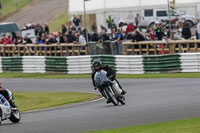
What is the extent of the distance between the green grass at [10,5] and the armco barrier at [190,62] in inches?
1554

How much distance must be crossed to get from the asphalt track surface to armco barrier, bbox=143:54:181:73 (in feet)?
9.13

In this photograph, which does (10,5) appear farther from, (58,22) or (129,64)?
(129,64)

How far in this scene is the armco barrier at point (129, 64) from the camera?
2902 cm

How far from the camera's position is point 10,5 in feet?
225

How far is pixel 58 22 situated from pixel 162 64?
32578 millimetres

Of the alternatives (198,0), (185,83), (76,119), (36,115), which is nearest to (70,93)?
(185,83)

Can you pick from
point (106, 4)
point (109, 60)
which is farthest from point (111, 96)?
point (106, 4)

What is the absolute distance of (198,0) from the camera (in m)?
39.0

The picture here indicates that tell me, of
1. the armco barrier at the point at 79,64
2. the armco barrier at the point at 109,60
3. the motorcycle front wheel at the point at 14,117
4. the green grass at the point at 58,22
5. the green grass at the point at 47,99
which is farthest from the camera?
the green grass at the point at 58,22

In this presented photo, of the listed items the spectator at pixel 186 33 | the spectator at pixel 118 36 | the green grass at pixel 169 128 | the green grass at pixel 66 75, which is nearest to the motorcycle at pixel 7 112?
the green grass at pixel 169 128

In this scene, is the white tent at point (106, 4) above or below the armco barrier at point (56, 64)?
above

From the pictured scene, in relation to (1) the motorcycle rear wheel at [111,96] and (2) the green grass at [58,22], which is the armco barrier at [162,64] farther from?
(2) the green grass at [58,22]

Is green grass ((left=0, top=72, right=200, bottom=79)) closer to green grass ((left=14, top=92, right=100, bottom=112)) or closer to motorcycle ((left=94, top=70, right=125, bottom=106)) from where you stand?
green grass ((left=14, top=92, right=100, bottom=112))

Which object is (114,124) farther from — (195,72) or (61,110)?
(195,72)
